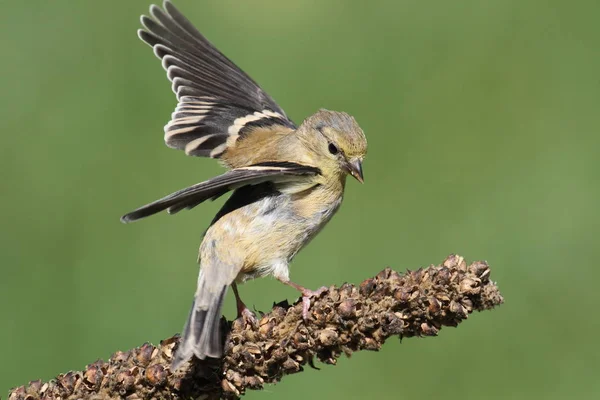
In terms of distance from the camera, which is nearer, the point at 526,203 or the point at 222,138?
the point at 222,138

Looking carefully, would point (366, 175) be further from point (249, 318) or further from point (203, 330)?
point (203, 330)

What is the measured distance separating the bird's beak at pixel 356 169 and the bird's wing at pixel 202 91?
850mm

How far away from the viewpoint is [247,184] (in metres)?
Answer: 4.88

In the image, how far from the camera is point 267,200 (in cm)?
514

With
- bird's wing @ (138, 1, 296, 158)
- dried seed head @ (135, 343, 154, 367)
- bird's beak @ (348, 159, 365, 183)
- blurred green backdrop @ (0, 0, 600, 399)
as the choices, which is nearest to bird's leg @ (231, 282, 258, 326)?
dried seed head @ (135, 343, 154, 367)

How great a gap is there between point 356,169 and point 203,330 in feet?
4.38

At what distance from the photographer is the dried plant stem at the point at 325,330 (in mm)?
4051

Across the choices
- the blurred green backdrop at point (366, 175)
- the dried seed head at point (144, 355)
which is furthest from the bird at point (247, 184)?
the blurred green backdrop at point (366, 175)

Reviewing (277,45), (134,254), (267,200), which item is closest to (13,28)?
(277,45)

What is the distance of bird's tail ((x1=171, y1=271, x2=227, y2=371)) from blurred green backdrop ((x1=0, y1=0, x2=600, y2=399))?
1827 millimetres

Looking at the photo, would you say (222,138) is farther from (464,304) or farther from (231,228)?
(464,304)

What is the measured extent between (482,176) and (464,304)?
13.8ft

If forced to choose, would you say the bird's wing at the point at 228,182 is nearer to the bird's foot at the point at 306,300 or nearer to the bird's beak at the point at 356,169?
the bird's beak at the point at 356,169

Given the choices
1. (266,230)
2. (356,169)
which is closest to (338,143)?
(356,169)
